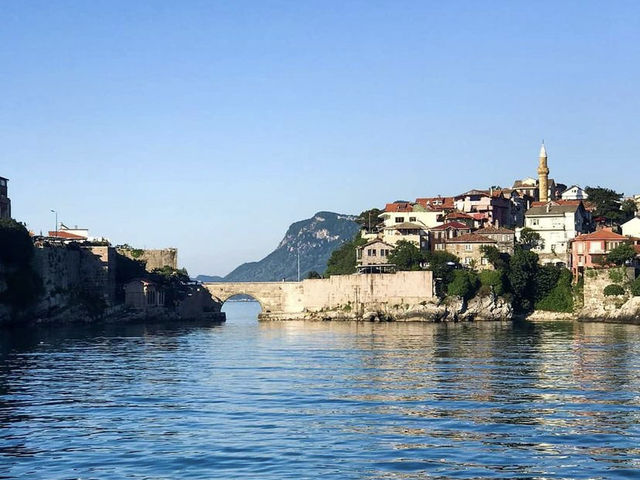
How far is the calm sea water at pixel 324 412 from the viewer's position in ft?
84.1

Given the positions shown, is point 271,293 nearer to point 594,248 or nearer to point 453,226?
point 453,226

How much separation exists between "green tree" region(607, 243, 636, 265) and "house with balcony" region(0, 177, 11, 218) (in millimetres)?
61501

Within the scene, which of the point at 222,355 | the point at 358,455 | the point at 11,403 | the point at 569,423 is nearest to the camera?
the point at 358,455

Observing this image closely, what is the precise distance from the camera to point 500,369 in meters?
47.5

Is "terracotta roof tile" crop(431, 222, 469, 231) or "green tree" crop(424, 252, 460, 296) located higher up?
"terracotta roof tile" crop(431, 222, 469, 231)

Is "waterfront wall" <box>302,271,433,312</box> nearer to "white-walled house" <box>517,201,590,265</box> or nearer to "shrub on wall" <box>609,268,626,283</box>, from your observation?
"white-walled house" <box>517,201,590,265</box>

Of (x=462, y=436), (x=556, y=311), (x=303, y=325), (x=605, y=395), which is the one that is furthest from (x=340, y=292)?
(x=462, y=436)

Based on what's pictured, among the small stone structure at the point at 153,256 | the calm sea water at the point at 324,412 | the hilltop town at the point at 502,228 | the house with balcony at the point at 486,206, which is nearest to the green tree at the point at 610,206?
the hilltop town at the point at 502,228

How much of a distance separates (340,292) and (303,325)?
1039 centimetres

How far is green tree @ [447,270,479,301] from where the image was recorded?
99.9 m

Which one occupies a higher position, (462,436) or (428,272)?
(428,272)

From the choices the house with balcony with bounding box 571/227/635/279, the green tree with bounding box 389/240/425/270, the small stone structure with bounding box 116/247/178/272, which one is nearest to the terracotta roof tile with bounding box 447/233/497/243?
the green tree with bounding box 389/240/425/270

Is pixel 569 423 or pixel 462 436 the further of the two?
pixel 569 423

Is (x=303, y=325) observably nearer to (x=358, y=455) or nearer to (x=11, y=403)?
(x=11, y=403)
